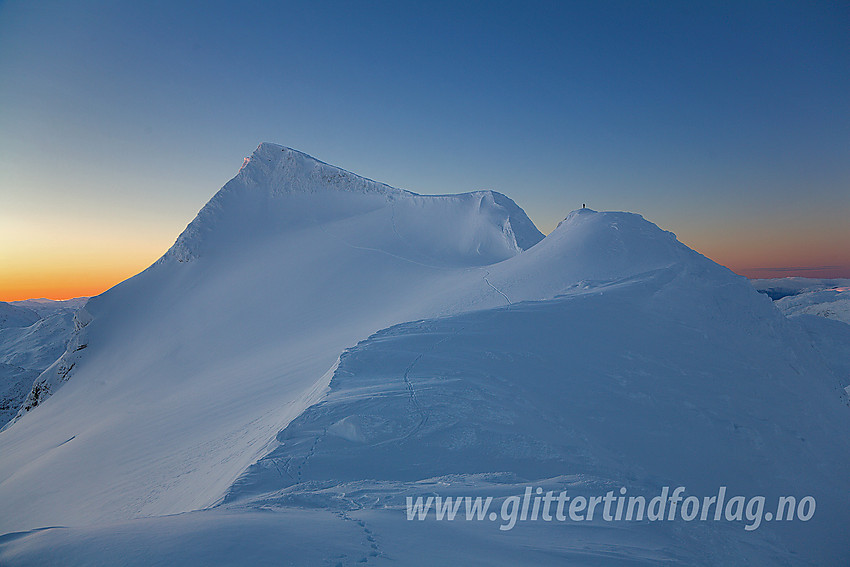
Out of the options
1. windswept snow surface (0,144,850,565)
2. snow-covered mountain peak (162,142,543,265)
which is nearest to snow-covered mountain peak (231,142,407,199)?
snow-covered mountain peak (162,142,543,265)

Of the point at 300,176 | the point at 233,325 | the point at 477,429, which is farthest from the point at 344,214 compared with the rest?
the point at 477,429

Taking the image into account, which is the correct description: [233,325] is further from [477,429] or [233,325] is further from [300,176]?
[477,429]

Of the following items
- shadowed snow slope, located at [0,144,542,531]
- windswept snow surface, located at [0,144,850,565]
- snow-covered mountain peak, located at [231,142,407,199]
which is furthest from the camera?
snow-covered mountain peak, located at [231,142,407,199]

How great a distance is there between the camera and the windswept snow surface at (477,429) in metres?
3.17

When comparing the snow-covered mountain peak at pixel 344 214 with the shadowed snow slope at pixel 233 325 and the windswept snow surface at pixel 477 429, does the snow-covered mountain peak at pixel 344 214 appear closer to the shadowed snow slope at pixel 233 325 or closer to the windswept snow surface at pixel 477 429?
the shadowed snow slope at pixel 233 325

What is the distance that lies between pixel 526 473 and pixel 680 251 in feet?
28.6

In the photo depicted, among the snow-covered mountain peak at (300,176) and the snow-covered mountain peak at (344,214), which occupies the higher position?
the snow-covered mountain peak at (300,176)

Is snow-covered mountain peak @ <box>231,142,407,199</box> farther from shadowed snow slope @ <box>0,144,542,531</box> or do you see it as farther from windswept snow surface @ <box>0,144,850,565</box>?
windswept snow surface @ <box>0,144,850,565</box>

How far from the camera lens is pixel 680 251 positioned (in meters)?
10.5

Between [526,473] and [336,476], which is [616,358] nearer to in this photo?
[526,473]

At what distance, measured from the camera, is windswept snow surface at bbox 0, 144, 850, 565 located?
3170mm

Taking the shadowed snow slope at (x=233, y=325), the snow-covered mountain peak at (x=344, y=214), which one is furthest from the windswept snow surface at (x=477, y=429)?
the snow-covered mountain peak at (x=344, y=214)

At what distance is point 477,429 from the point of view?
4.74 m

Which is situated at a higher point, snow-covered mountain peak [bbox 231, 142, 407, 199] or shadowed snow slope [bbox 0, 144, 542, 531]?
snow-covered mountain peak [bbox 231, 142, 407, 199]
